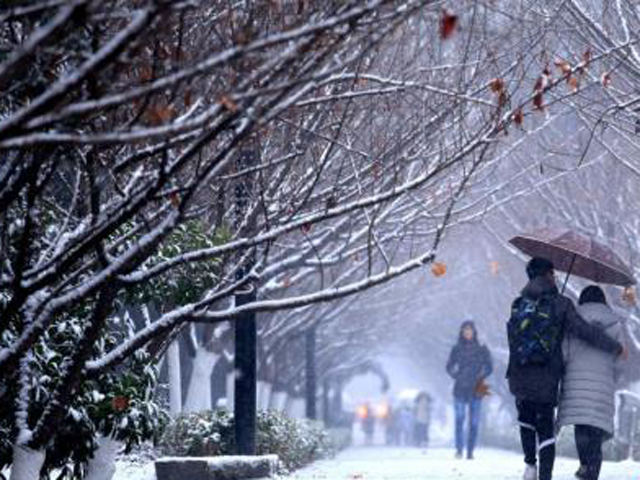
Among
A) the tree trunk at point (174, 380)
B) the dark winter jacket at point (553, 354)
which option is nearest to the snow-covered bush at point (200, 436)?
the dark winter jacket at point (553, 354)

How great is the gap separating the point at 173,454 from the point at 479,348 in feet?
23.1

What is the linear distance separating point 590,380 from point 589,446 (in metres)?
0.55

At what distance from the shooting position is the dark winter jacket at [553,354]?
10461 millimetres

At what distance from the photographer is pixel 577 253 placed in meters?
11.3

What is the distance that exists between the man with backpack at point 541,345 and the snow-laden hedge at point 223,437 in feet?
13.8

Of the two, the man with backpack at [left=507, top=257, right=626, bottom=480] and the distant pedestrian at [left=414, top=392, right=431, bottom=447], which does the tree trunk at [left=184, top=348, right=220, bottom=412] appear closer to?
the man with backpack at [left=507, top=257, right=626, bottom=480]

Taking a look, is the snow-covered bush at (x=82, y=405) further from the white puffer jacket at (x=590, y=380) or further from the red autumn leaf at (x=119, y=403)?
the white puffer jacket at (x=590, y=380)

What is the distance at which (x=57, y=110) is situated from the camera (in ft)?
15.6

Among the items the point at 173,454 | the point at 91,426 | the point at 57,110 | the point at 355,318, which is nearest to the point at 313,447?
the point at 173,454

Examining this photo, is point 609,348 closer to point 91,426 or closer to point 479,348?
point 91,426

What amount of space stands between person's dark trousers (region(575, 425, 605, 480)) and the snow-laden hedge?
438 cm

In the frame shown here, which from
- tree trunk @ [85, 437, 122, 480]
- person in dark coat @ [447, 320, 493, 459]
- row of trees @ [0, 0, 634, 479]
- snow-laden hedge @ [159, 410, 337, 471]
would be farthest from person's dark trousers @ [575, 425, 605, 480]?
person in dark coat @ [447, 320, 493, 459]

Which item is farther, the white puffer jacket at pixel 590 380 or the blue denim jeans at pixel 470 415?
the blue denim jeans at pixel 470 415

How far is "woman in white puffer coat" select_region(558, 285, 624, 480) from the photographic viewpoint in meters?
10.5
